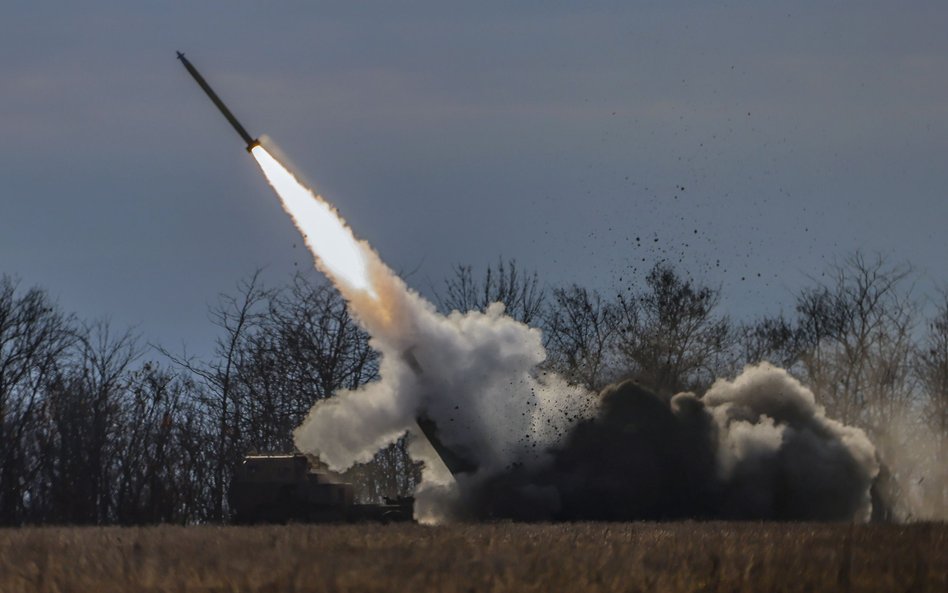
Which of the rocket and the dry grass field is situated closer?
the dry grass field

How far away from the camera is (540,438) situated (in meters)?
42.8

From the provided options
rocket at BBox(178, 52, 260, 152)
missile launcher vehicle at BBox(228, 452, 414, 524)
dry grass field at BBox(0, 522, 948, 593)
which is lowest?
dry grass field at BBox(0, 522, 948, 593)

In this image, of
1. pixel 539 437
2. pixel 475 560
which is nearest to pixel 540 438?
pixel 539 437

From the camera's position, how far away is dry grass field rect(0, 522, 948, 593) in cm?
2189

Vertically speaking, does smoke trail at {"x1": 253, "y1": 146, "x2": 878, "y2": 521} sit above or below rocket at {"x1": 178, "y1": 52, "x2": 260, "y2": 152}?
below

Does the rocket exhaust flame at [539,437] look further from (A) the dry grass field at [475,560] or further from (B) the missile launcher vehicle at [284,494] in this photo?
(A) the dry grass field at [475,560]

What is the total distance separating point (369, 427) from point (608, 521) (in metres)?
6.56

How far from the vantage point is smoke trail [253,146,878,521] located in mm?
40531

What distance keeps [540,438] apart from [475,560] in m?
18.7

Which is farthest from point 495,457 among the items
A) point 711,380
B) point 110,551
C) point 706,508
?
point 711,380

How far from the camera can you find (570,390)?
146 ft

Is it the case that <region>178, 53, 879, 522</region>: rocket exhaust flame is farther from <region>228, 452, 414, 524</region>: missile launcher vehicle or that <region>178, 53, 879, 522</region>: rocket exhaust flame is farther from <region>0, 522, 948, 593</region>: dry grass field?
<region>0, 522, 948, 593</region>: dry grass field

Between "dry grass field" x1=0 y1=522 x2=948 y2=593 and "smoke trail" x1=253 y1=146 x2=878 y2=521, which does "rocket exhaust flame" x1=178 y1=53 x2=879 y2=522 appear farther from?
"dry grass field" x1=0 y1=522 x2=948 y2=593

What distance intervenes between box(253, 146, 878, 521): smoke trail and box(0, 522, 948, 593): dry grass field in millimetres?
7736
